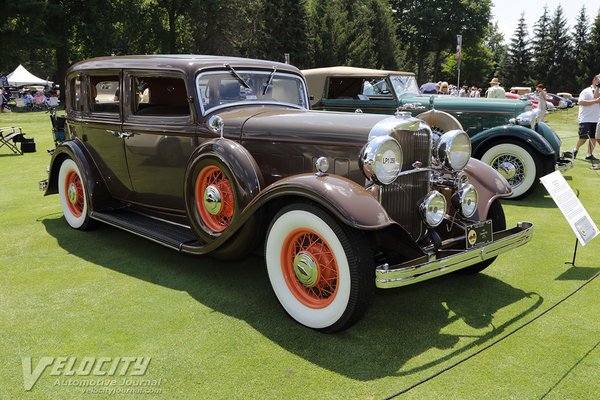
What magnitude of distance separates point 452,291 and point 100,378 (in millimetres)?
2613

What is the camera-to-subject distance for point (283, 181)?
3223 mm

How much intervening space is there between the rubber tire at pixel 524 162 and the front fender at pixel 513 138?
0.09 metres

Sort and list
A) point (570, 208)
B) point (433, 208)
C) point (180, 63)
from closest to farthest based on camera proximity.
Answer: point (433, 208) < point (570, 208) < point (180, 63)

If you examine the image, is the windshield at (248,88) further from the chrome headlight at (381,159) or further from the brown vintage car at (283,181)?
the chrome headlight at (381,159)

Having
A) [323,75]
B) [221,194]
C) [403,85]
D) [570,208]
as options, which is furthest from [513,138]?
[221,194]

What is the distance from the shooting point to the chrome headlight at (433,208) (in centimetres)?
334

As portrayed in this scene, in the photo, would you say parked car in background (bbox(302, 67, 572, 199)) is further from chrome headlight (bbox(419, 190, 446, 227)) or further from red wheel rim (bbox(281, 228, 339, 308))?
red wheel rim (bbox(281, 228, 339, 308))

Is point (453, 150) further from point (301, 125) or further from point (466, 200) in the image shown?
point (301, 125)

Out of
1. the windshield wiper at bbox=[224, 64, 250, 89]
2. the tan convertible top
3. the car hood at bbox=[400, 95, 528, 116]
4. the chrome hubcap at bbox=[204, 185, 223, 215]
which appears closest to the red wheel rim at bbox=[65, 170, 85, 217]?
the chrome hubcap at bbox=[204, 185, 223, 215]

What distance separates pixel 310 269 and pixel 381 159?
85 centimetres

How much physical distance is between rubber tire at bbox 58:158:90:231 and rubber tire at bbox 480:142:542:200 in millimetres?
5668

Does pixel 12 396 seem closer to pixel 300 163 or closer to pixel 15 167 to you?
pixel 300 163

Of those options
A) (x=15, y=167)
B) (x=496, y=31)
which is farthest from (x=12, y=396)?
(x=496, y=31)

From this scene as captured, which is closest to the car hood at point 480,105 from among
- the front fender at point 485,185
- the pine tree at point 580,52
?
the front fender at point 485,185
